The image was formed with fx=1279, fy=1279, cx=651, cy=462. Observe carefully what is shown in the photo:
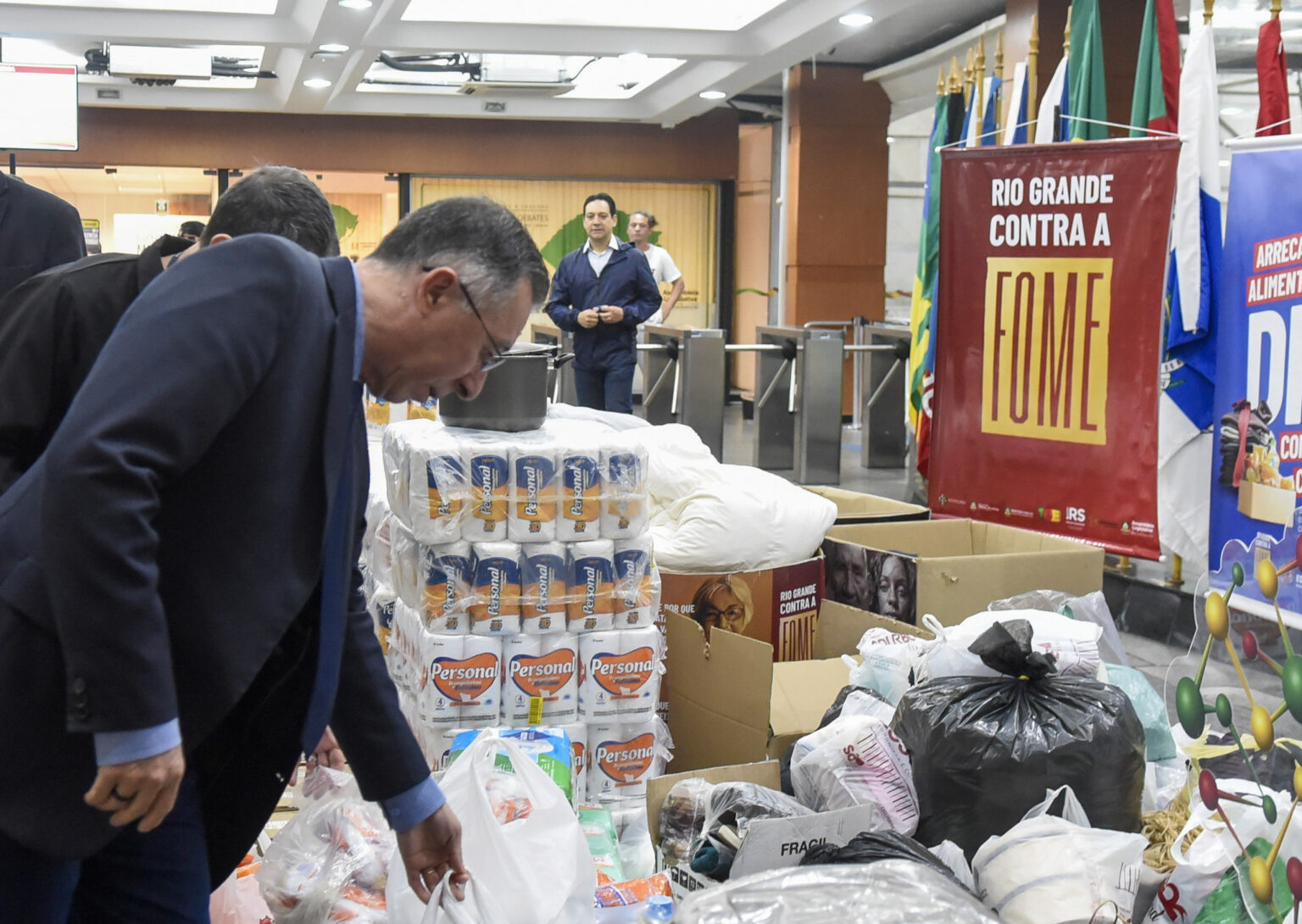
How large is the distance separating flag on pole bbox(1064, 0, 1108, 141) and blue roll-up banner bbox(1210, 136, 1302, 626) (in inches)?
50.7

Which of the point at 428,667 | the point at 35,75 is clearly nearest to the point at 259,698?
the point at 428,667

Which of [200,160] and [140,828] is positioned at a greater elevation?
[200,160]

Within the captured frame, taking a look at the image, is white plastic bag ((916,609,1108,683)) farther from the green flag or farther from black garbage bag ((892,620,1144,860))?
the green flag

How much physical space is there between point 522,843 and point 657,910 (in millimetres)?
298

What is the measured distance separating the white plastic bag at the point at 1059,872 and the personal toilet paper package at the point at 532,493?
3.65ft

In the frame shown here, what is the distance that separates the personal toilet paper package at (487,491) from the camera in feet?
8.88

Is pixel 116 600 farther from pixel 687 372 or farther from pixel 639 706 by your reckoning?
pixel 687 372

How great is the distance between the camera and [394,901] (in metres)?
1.71

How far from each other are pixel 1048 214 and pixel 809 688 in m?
2.25

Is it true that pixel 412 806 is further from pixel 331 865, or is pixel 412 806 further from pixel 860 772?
pixel 860 772

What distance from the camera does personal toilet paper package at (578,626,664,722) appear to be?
9.02ft

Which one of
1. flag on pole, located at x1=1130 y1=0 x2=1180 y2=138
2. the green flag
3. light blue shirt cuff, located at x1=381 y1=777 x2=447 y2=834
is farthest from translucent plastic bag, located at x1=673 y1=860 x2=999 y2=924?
the green flag

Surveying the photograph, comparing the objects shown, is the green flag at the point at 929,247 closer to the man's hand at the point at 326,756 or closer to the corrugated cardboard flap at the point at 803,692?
the corrugated cardboard flap at the point at 803,692

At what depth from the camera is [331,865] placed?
→ 192 centimetres
